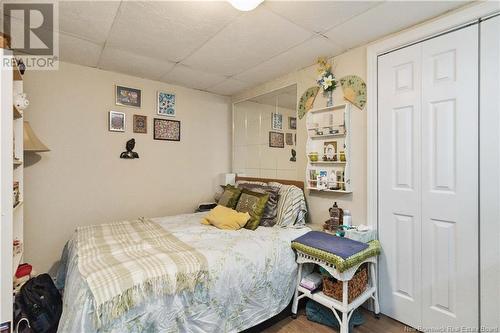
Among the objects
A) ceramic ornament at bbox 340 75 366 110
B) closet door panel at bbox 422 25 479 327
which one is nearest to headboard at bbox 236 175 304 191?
ceramic ornament at bbox 340 75 366 110

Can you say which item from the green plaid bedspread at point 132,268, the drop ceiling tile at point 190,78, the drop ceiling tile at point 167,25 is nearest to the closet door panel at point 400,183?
the drop ceiling tile at point 167,25

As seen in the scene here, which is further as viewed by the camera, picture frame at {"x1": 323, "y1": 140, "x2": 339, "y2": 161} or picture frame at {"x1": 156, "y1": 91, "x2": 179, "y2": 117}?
picture frame at {"x1": 156, "y1": 91, "x2": 179, "y2": 117}

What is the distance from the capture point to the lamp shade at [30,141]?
225cm

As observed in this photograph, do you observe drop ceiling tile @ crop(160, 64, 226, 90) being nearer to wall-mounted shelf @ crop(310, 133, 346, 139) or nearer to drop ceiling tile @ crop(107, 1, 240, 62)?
drop ceiling tile @ crop(107, 1, 240, 62)

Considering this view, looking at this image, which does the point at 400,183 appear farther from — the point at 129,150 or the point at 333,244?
the point at 129,150

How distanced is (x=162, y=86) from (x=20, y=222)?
212 cm

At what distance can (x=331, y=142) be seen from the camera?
8.29 feet

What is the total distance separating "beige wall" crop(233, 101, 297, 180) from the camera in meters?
3.04

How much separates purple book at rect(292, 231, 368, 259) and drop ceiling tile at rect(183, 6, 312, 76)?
1752 mm

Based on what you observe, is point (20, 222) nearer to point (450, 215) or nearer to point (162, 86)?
point (162, 86)

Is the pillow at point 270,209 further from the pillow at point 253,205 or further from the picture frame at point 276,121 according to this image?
the picture frame at point 276,121

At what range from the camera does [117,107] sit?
9.73 ft

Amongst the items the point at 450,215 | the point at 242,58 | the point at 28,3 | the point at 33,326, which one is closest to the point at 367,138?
the point at 450,215

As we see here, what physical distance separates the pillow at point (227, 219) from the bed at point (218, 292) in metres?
0.07
